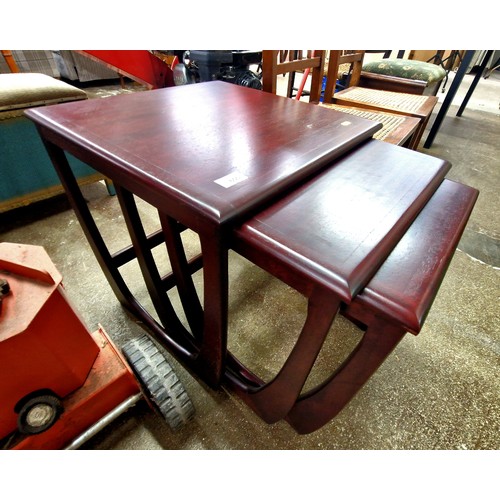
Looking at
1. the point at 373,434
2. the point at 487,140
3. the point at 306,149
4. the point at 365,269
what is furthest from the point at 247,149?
the point at 487,140

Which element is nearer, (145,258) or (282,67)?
(145,258)

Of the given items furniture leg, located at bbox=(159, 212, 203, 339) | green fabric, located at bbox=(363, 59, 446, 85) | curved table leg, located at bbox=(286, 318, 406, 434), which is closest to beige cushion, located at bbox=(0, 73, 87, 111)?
furniture leg, located at bbox=(159, 212, 203, 339)

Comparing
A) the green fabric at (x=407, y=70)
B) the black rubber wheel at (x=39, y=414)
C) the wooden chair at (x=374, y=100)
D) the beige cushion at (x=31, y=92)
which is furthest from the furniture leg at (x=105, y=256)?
the green fabric at (x=407, y=70)

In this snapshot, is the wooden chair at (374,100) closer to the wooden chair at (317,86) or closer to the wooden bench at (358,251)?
the wooden chair at (317,86)

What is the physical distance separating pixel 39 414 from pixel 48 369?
0.34 ft

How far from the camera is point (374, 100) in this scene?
1795mm

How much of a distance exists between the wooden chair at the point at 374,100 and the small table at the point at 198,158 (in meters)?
1.02

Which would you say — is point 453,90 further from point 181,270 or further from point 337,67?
point 181,270

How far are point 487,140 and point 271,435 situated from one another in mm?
3657

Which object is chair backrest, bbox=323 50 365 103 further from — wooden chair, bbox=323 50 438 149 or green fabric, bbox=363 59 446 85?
green fabric, bbox=363 59 446 85

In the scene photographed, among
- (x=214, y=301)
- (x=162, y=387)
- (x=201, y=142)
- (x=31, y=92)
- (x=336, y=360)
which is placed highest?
(x=201, y=142)

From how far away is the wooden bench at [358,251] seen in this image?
15.0 inches

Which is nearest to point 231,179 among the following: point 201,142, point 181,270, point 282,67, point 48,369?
point 201,142

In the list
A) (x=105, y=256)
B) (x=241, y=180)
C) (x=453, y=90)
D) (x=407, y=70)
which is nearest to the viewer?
(x=241, y=180)
